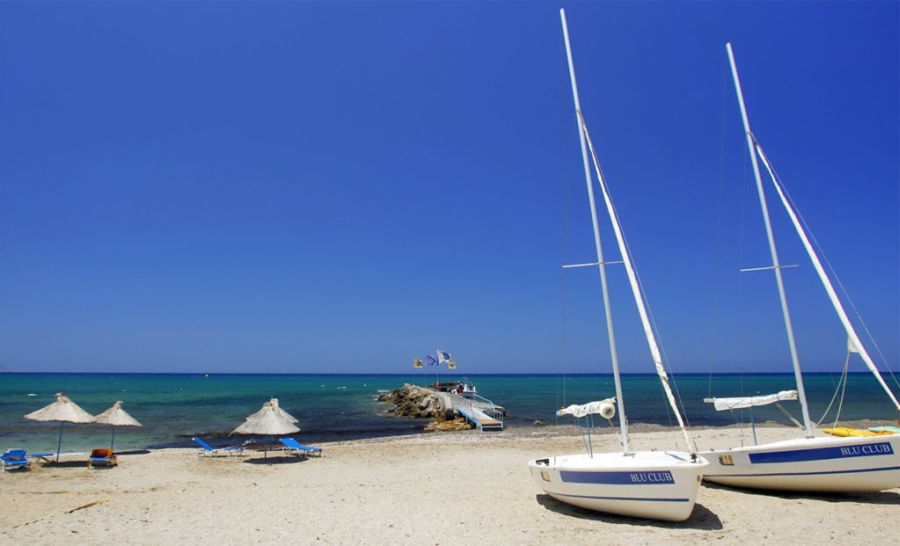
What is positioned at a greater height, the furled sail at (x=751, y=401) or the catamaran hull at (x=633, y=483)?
the furled sail at (x=751, y=401)

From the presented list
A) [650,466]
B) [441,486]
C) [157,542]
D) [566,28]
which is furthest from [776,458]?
[157,542]

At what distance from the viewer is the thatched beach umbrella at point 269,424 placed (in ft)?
77.0

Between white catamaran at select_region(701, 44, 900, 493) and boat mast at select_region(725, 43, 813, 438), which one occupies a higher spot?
boat mast at select_region(725, 43, 813, 438)

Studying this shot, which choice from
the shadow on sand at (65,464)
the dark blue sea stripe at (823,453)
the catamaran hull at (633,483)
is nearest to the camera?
the catamaran hull at (633,483)

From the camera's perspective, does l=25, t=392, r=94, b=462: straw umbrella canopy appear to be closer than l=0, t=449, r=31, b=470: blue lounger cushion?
No

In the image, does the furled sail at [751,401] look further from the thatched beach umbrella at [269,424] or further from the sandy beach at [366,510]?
the thatched beach umbrella at [269,424]

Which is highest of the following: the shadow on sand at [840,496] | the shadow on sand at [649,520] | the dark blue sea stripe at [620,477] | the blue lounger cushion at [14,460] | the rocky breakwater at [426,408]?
the dark blue sea stripe at [620,477]

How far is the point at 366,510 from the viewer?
1369 cm

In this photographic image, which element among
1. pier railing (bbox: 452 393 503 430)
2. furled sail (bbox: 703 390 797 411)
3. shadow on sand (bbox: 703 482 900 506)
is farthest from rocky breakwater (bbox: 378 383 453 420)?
shadow on sand (bbox: 703 482 900 506)

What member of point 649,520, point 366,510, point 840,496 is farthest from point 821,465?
point 366,510

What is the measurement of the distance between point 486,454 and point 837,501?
13729mm

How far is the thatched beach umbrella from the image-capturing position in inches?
925

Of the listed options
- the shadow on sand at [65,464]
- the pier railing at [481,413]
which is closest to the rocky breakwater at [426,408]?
the pier railing at [481,413]

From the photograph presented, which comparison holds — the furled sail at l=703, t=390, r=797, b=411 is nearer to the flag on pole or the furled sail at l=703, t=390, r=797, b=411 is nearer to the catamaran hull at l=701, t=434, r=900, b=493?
the catamaran hull at l=701, t=434, r=900, b=493
